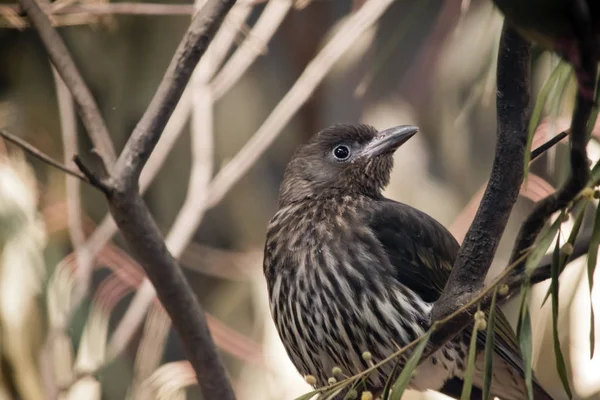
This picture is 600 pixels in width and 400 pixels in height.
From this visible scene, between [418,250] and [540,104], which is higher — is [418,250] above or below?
above

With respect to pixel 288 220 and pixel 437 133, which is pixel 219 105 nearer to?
pixel 437 133

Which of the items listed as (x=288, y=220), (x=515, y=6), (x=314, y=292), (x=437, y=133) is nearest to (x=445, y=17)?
(x=437, y=133)

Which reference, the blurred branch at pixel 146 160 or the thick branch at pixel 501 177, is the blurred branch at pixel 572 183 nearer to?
the thick branch at pixel 501 177

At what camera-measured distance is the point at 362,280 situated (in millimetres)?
2398

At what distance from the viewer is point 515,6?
875 millimetres

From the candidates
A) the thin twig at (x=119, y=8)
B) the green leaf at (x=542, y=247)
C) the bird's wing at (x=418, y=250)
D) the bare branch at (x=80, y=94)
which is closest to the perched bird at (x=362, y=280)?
the bird's wing at (x=418, y=250)

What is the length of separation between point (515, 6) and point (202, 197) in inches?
115

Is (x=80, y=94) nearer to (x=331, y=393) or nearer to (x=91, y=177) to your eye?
(x=91, y=177)

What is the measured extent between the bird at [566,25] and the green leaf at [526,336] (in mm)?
506

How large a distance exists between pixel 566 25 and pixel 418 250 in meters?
1.69

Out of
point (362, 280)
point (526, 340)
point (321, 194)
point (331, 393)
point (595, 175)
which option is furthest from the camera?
point (321, 194)

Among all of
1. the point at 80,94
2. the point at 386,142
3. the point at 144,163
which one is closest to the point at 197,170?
the point at 386,142

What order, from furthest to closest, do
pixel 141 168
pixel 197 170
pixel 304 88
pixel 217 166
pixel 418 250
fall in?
pixel 217 166 < pixel 304 88 < pixel 197 170 < pixel 418 250 < pixel 141 168

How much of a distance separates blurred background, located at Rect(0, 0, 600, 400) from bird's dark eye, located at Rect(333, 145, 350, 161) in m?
0.58
